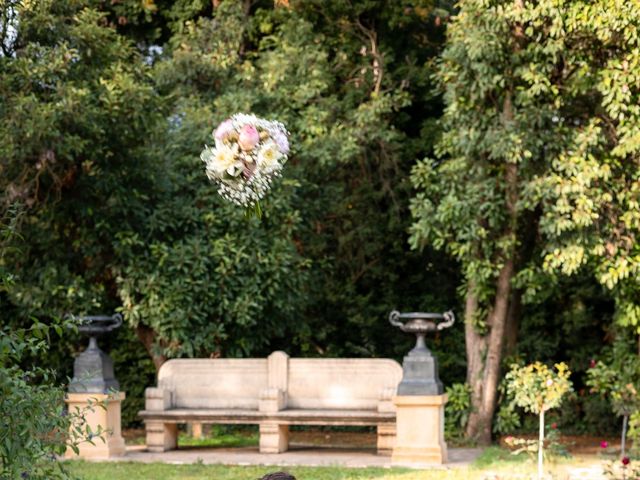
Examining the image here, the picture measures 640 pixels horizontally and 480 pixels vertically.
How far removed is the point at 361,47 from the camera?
15430 millimetres

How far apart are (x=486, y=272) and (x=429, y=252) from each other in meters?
3.65

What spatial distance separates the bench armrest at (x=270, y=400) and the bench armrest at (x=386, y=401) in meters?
1.04

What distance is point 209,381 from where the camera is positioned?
12.2 meters

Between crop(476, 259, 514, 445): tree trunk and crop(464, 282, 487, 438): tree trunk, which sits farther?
crop(464, 282, 487, 438): tree trunk

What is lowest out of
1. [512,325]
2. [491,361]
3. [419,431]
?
[419,431]

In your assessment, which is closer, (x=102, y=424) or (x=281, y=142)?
(x=281, y=142)

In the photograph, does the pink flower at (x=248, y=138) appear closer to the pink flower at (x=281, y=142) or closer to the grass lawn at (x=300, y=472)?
the pink flower at (x=281, y=142)

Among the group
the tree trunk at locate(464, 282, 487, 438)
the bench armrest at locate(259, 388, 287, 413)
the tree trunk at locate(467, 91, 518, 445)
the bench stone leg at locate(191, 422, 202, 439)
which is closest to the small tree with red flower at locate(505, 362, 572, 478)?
the tree trunk at locate(467, 91, 518, 445)

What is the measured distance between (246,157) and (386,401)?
7083mm

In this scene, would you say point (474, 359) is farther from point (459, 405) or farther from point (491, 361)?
point (459, 405)

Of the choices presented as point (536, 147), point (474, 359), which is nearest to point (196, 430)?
point (474, 359)

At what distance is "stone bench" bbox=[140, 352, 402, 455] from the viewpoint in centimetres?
1147

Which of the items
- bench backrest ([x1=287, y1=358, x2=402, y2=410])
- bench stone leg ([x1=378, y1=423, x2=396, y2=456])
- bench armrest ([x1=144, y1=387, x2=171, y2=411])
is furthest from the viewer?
bench armrest ([x1=144, y1=387, x2=171, y2=411])

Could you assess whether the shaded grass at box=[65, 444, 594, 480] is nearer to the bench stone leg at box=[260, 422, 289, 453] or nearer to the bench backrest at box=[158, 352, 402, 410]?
the bench stone leg at box=[260, 422, 289, 453]
